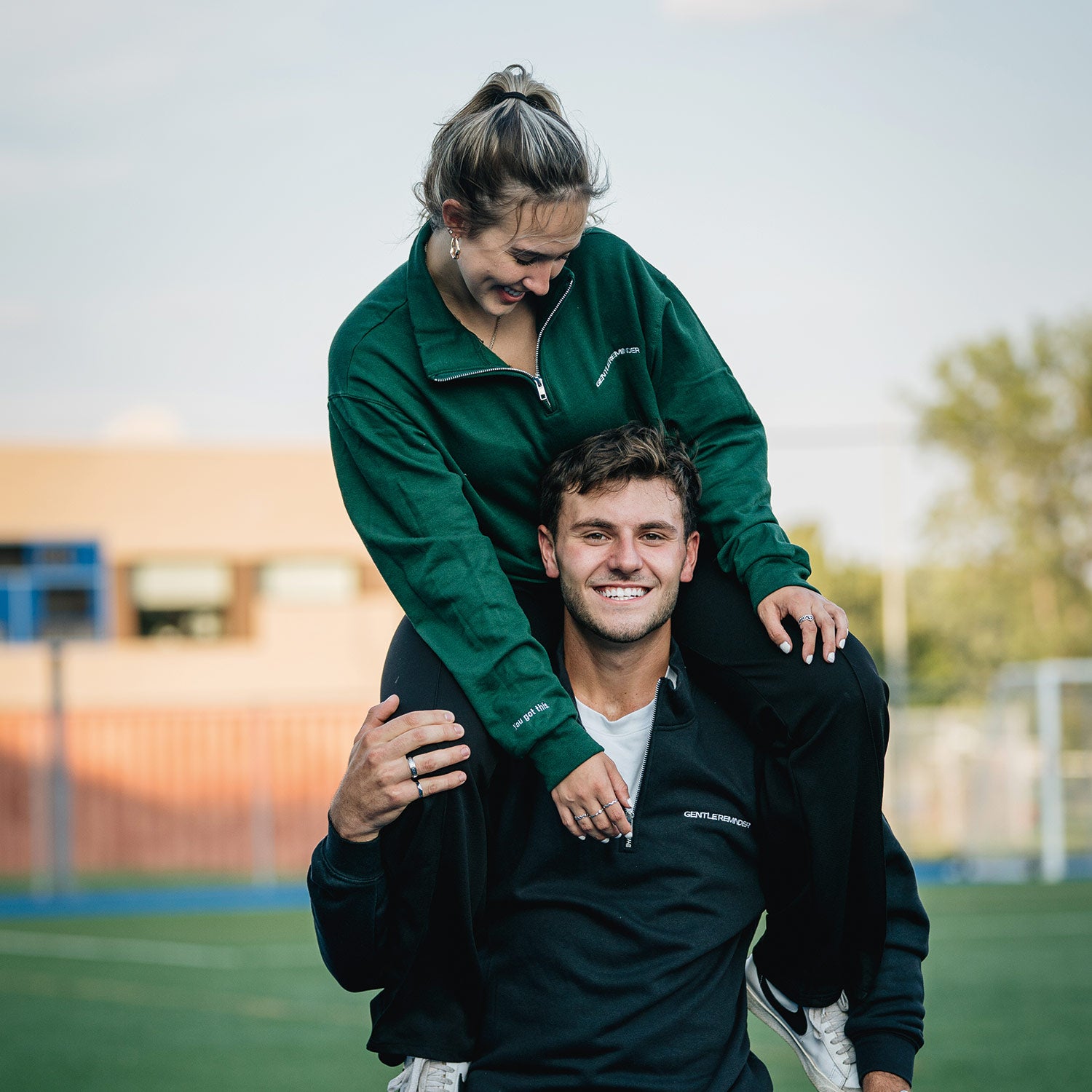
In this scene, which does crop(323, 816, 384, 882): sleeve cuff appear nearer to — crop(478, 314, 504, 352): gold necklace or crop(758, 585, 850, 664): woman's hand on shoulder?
crop(758, 585, 850, 664): woman's hand on shoulder

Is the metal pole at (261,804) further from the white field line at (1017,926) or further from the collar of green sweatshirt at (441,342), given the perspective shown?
the collar of green sweatshirt at (441,342)

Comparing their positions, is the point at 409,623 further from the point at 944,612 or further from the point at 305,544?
the point at 944,612

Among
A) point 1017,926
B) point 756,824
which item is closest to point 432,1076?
point 756,824

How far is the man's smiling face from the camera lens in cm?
315

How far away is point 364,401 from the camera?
310 centimetres

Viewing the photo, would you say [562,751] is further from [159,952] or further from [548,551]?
[159,952]

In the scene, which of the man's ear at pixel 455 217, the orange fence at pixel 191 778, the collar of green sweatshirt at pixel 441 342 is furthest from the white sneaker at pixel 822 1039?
the orange fence at pixel 191 778

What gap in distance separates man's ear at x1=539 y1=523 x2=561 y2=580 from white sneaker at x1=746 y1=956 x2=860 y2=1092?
3.35ft

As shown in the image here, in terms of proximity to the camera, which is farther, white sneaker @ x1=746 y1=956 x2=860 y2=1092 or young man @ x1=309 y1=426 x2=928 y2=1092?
white sneaker @ x1=746 y1=956 x2=860 y2=1092

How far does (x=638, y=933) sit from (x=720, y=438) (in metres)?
1.07

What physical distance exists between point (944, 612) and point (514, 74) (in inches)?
1458

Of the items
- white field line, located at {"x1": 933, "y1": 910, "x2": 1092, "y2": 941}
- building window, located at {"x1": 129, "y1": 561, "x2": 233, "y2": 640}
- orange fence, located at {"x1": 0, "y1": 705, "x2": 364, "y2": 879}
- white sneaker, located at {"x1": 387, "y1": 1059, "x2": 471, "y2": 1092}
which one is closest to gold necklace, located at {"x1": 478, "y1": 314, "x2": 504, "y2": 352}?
white sneaker, located at {"x1": 387, "y1": 1059, "x2": 471, "y2": 1092}

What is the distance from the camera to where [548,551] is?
324 cm

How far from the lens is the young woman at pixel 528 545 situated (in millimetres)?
2920
